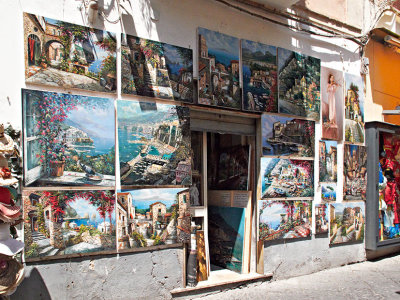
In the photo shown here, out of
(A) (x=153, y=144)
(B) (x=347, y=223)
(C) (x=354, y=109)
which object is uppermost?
(C) (x=354, y=109)

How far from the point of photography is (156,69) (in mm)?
5094

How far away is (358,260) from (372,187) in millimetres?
1387

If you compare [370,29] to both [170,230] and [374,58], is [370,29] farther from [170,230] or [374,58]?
[170,230]

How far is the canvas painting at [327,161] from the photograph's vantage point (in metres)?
6.88

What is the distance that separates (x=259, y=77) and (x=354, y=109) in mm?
2415

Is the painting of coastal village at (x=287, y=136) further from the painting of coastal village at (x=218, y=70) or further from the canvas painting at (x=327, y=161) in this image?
the painting of coastal village at (x=218, y=70)

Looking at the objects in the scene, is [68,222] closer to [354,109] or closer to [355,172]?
[355,172]

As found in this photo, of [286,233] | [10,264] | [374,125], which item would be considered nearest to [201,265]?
[286,233]

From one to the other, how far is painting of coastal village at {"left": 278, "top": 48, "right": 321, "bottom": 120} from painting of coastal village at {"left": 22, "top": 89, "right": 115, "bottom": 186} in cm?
295

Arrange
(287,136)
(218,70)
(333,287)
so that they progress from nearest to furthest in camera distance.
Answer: (218,70), (333,287), (287,136)

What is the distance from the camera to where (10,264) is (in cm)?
373

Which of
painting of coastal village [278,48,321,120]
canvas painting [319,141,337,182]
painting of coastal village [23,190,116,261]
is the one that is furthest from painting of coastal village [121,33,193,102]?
canvas painting [319,141,337,182]

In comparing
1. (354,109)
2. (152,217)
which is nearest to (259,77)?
(354,109)

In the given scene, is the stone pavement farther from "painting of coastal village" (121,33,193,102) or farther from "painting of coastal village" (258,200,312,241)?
"painting of coastal village" (121,33,193,102)
